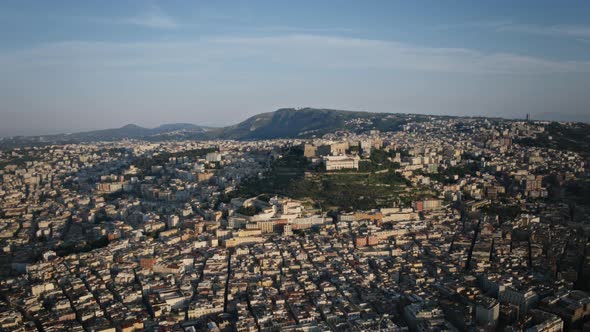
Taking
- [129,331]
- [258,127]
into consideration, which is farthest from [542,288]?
[258,127]

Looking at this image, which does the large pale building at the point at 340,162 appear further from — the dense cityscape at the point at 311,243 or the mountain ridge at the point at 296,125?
the mountain ridge at the point at 296,125

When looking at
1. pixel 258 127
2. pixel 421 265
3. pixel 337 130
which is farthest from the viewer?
pixel 258 127

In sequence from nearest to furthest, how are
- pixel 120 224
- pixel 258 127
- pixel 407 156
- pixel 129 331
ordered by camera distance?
1. pixel 129 331
2. pixel 120 224
3. pixel 407 156
4. pixel 258 127

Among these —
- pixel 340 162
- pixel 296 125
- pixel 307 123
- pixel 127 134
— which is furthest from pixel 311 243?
pixel 127 134

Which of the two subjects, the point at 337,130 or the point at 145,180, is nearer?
the point at 145,180

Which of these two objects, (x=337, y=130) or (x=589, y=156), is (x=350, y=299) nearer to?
(x=589, y=156)

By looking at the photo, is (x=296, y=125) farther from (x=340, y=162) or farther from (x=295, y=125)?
(x=340, y=162)

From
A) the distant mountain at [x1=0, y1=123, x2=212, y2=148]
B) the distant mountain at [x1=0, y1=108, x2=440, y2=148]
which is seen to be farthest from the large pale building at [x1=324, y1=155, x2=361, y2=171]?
the distant mountain at [x1=0, y1=123, x2=212, y2=148]

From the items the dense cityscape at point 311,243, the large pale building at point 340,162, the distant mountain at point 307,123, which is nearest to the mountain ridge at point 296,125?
the distant mountain at point 307,123
